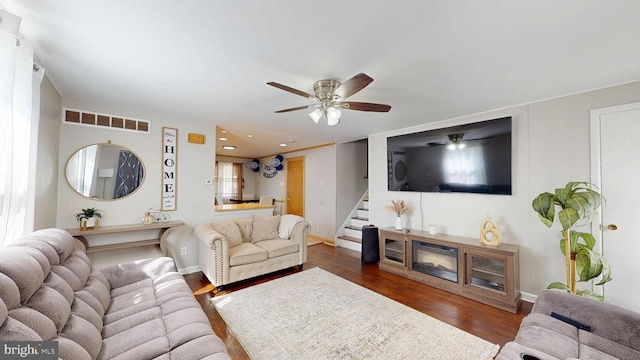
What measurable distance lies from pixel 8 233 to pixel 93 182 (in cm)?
184

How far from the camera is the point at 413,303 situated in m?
2.73

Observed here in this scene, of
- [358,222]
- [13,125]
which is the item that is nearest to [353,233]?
[358,222]

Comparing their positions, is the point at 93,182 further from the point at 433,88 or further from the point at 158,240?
the point at 433,88

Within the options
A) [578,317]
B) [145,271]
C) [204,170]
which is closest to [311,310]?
[145,271]

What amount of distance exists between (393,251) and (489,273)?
4.14 ft

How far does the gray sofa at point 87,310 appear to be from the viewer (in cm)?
103

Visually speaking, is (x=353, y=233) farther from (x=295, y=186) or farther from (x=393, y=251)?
(x=295, y=186)

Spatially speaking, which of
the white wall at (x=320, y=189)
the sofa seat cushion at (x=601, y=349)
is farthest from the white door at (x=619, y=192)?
the white wall at (x=320, y=189)

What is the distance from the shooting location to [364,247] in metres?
4.10

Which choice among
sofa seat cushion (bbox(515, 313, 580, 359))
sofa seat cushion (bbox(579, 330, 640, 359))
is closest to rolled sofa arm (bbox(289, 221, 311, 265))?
sofa seat cushion (bbox(515, 313, 580, 359))

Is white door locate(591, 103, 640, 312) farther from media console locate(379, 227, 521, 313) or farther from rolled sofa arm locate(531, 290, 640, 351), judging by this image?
rolled sofa arm locate(531, 290, 640, 351)

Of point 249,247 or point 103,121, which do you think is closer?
point 103,121

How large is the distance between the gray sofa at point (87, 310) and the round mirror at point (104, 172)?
1.42 metres

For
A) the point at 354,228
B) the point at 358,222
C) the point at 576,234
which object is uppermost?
the point at 576,234
